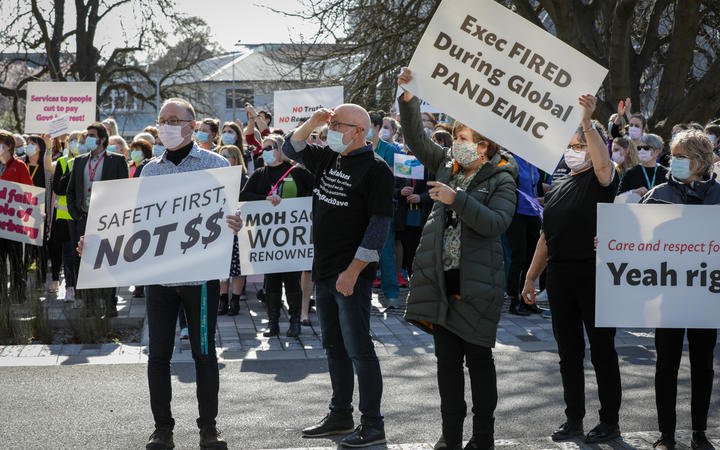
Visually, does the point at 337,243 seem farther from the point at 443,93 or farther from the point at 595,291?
the point at 595,291

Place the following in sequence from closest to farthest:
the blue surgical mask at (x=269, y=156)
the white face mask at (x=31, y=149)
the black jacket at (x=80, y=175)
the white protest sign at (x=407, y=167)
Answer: the blue surgical mask at (x=269, y=156), the black jacket at (x=80, y=175), the white protest sign at (x=407, y=167), the white face mask at (x=31, y=149)

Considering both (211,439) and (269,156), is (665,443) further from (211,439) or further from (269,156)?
(269,156)

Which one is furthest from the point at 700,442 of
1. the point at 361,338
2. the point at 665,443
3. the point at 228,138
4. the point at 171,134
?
the point at 228,138

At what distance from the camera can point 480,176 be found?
4867mm

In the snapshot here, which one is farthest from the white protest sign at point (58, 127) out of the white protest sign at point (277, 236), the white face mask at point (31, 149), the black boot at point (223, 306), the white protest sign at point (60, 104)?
the white protest sign at point (277, 236)

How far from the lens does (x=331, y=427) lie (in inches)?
217

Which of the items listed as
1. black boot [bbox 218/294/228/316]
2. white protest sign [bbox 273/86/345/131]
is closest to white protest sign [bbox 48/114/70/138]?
white protest sign [bbox 273/86/345/131]

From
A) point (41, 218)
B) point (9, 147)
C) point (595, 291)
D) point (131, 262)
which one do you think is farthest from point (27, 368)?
point (595, 291)

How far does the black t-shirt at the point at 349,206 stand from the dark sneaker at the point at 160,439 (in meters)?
1.29

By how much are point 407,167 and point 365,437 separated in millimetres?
5464

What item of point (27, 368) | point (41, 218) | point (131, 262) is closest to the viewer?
point (131, 262)

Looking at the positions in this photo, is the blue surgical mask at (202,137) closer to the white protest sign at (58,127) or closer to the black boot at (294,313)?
the black boot at (294,313)

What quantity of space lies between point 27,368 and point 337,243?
332 centimetres

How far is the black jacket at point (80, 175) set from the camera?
9.27 meters
